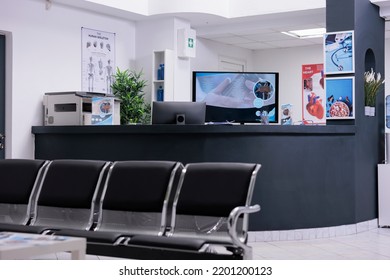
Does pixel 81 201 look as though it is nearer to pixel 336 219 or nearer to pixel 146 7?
pixel 336 219

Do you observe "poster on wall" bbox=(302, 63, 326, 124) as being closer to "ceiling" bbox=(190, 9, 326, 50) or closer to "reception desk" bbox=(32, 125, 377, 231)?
"ceiling" bbox=(190, 9, 326, 50)

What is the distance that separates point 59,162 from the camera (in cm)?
447

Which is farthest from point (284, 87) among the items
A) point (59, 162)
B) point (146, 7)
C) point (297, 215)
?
point (59, 162)

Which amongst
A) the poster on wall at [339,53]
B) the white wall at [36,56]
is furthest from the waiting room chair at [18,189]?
the poster on wall at [339,53]

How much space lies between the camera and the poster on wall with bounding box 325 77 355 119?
21.8ft

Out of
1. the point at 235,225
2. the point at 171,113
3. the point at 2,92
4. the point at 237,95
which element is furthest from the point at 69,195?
the point at 237,95

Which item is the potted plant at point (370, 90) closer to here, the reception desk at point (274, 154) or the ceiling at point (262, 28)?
the reception desk at point (274, 154)

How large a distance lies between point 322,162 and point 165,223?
2.74 meters

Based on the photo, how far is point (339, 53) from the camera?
6.74 m

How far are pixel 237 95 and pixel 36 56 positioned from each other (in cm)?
283

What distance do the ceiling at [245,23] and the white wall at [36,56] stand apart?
26 centimetres

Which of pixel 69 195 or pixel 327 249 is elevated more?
pixel 69 195

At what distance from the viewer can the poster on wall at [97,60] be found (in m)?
8.36

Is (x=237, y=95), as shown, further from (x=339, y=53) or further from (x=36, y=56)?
(x=36, y=56)
